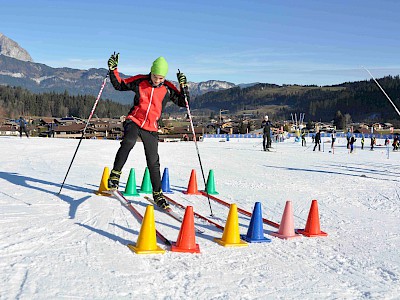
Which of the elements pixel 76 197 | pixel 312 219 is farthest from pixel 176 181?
pixel 312 219

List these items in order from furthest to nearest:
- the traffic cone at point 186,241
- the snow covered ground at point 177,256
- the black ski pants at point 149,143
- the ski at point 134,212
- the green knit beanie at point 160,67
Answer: the black ski pants at point 149,143
the green knit beanie at point 160,67
the ski at point 134,212
the traffic cone at point 186,241
the snow covered ground at point 177,256

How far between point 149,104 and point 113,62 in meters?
0.77

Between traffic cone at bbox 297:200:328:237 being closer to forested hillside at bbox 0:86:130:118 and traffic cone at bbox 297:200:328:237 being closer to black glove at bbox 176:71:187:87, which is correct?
black glove at bbox 176:71:187:87

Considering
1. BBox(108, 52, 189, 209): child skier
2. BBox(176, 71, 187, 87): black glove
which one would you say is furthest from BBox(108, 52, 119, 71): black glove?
BBox(176, 71, 187, 87): black glove

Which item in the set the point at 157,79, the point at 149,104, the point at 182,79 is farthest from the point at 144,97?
the point at 182,79

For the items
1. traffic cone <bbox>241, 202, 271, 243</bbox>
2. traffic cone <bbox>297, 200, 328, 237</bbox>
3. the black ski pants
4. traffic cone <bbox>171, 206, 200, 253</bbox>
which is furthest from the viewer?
the black ski pants

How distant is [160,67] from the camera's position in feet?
20.4

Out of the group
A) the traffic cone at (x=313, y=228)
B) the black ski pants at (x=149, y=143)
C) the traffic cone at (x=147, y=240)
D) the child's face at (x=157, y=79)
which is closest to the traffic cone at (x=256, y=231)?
the traffic cone at (x=313, y=228)

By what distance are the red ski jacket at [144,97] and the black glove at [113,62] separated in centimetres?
5

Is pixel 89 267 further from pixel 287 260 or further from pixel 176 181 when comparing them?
pixel 176 181

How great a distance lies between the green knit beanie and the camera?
6.22m

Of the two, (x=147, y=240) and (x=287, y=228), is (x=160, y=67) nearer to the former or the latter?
(x=287, y=228)

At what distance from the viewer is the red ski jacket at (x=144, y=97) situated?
21.0ft

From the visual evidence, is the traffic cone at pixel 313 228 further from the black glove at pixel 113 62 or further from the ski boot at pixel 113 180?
the black glove at pixel 113 62
